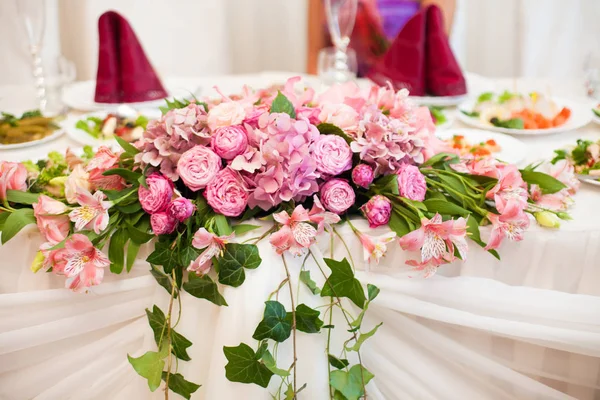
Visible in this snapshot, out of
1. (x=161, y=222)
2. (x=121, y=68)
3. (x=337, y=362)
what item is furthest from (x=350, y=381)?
(x=121, y=68)

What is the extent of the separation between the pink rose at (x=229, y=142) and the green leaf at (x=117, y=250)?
0.59 feet

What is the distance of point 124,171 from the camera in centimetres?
84

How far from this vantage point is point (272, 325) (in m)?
0.76

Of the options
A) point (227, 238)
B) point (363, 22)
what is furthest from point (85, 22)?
point (227, 238)

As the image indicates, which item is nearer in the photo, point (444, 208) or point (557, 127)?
point (444, 208)

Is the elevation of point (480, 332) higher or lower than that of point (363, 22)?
lower

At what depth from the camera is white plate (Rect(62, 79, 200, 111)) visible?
1471 mm

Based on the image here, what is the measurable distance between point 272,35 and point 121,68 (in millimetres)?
1820

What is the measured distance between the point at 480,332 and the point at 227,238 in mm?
440

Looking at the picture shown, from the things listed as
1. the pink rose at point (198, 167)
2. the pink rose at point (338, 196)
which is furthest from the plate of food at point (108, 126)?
the pink rose at point (338, 196)

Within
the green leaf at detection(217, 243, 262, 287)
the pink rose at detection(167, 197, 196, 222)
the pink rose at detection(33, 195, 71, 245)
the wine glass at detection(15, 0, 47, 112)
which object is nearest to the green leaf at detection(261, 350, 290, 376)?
the green leaf at detection(217, 243, 262, 287)

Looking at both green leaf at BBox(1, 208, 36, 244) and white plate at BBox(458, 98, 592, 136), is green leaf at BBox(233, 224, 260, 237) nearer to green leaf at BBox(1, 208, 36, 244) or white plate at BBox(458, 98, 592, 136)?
green leaf at BBox(1, 208, 36, 244)

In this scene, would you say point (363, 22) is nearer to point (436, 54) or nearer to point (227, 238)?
point (436, 54)

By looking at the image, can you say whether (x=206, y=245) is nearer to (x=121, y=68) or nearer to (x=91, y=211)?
(x=91, y=211)
